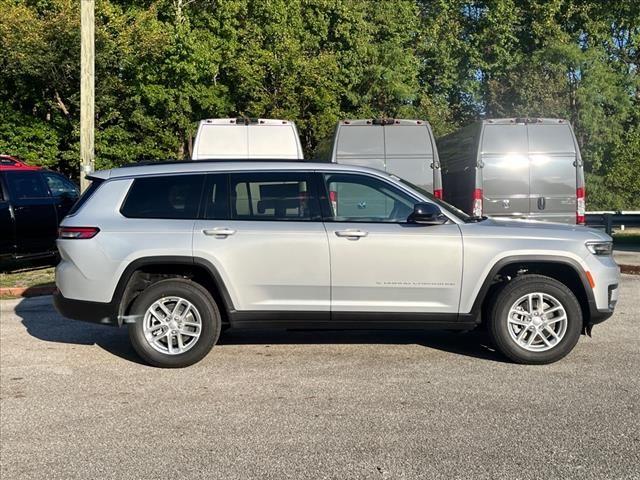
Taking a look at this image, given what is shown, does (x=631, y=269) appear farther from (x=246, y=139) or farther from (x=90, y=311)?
(x=90, y=311)

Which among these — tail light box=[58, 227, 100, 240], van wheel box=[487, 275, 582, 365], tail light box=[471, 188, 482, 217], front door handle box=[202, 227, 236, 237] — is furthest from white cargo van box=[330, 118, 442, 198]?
tail light box=[58, 227, 100, 240]

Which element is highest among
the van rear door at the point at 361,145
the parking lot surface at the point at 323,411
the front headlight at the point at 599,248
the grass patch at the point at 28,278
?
the van rear door at the point at 361,145

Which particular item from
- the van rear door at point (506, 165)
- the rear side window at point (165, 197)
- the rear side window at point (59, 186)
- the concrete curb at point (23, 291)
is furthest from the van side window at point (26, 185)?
the van rear door at point (506, 165)

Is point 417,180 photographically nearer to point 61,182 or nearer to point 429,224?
point 429,224

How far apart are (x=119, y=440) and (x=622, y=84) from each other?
29.7 meters

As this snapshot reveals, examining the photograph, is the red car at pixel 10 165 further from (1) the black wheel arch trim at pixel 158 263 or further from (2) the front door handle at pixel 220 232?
(2) the front door handle at pixel 220 232

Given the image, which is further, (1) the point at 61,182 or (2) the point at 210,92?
(2) the point at 210,92

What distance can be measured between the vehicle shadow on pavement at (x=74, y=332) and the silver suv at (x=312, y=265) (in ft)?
2.71

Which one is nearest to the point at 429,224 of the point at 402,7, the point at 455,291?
the point at 455,291

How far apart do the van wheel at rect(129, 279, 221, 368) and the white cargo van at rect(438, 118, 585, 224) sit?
6448 mm

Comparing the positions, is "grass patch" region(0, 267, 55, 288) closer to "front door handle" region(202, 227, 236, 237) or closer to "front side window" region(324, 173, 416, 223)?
"front door handle" region(202, 227, 236, 237)

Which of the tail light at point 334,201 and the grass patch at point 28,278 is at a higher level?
the tail light at point 334,201

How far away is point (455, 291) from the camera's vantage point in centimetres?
575

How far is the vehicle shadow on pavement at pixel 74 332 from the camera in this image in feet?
21.9
